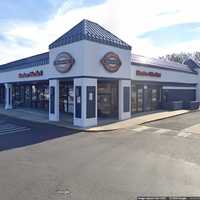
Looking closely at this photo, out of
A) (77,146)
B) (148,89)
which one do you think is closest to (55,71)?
(77,146)

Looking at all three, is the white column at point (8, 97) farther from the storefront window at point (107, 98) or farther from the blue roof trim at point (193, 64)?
the blue roof trim at point (193, 64)

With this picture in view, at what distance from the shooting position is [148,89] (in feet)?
73.9

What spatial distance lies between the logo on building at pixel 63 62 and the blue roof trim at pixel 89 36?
0.82 m

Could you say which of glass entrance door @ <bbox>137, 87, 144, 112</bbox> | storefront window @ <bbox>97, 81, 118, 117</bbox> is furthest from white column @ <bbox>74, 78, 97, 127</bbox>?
glass entrance door @ <bbox>137, 87, 144, 112</bbox>

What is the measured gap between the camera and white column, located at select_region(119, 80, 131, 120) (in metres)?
17.1

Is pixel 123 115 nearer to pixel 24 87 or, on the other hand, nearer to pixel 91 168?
pixel 91 168

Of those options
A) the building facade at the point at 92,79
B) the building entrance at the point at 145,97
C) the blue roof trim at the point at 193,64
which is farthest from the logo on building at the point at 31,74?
the blue roof trim at the point at 193,64

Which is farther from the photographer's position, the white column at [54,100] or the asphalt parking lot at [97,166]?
the white column at [54,100]

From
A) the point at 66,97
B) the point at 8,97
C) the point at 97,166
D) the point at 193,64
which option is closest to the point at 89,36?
the point at 66,97

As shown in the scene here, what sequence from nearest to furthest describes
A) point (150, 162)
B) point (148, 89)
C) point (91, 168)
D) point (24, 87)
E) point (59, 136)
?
point (91, 168) → point (150, 162) → point (59, 136) → point (148, 89) → point (24, 87)

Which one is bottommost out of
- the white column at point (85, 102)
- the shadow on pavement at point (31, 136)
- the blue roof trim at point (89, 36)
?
the shadow on pavement at point (31, 136)

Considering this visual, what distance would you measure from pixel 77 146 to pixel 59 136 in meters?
2.30

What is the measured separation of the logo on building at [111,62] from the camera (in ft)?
51.0

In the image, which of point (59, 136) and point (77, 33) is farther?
point (77, 33)
